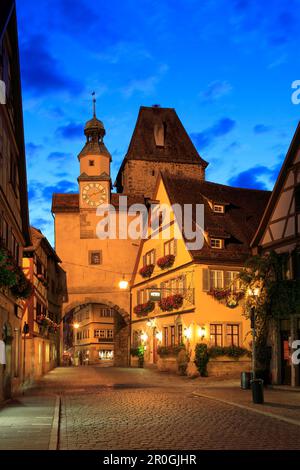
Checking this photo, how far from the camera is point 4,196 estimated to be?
1891 centimetres

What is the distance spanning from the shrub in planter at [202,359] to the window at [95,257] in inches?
786

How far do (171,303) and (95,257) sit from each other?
639 inches

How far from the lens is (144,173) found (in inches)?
2282

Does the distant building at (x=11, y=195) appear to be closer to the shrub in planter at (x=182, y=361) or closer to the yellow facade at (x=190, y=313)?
the yellow facade at (x=190, y=313)

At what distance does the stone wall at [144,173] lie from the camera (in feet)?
188

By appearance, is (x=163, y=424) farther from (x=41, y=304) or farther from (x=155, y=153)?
(x=155, y=153)

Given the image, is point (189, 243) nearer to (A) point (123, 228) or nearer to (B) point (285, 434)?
(A) point (123, 228)

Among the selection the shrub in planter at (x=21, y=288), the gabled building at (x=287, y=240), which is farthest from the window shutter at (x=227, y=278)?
the shrub in planter at (x=21, y=288)

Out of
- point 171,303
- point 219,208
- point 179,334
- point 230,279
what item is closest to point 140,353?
point 179,334

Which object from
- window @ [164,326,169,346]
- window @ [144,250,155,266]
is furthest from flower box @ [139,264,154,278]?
window @ [164,326,169,346]

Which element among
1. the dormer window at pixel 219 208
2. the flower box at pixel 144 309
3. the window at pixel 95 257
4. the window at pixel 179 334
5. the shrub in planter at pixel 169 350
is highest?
the dormer window at pixel 219 208

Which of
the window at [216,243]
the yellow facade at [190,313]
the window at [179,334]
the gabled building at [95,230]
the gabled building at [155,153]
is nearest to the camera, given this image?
the yellow facade at [190,313]
